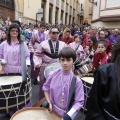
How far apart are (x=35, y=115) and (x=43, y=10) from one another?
25234mm

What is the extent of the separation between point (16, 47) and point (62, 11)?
Answer: 32.9 m

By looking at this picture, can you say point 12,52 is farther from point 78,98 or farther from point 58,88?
point 78,98

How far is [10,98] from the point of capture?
239 cm

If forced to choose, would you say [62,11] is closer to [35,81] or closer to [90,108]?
[35,81]

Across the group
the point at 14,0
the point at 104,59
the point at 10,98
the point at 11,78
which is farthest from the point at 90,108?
the point at 14,0

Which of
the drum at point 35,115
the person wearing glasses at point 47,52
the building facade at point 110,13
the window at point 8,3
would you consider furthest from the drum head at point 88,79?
the window at point 8,3

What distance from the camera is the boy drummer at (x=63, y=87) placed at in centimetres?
221

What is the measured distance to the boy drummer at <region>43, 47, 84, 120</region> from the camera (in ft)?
7.24

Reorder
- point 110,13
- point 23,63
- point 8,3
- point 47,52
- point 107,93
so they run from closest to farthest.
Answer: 1. point 107,93
2. point 23,63
3. point 47,52
4. point 110,13
5. point 8,3

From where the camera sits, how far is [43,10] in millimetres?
26281

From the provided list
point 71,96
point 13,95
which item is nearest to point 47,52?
point 13,95

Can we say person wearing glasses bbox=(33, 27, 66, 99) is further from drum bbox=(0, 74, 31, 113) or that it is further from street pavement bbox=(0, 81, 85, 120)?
drum bbox=(0, 74, 31, 113)

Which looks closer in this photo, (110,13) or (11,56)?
(11,56)

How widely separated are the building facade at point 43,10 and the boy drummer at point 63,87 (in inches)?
568
